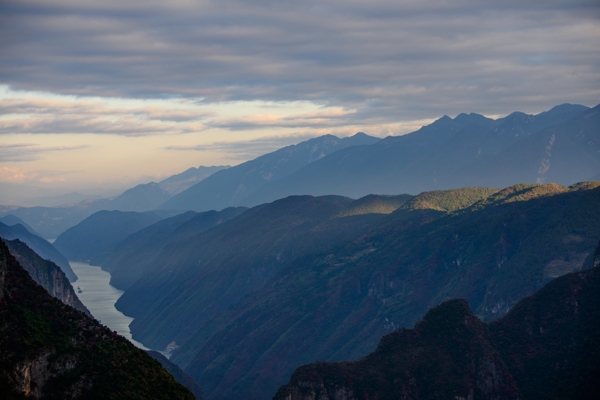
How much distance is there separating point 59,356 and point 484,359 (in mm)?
67364

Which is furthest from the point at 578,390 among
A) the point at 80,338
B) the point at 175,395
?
the point at 80,338

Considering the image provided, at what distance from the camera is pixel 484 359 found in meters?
135

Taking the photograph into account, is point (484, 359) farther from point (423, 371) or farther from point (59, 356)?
point (59, 356)

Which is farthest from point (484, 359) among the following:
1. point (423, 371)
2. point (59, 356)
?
point (59, 356)

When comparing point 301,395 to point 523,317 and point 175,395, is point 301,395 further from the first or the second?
point 523,317

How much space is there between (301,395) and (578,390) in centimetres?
4087

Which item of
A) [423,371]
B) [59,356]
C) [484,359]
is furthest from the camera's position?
[423,371]

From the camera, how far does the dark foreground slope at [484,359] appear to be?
432 ft

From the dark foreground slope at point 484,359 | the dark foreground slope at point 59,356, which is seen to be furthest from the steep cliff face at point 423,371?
the dark foreground slope at point 59,356

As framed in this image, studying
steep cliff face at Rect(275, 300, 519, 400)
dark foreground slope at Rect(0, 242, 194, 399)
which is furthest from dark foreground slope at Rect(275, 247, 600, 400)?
dark foreground slope at Rect(0, 242, 194, 399)

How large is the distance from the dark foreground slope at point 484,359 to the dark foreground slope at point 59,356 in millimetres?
32680

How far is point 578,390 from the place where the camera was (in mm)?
124438

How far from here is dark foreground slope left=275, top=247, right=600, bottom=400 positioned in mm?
131625

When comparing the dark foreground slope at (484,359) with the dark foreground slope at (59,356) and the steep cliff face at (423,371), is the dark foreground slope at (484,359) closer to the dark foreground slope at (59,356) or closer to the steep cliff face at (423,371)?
the steep cliff face at (423,371)
